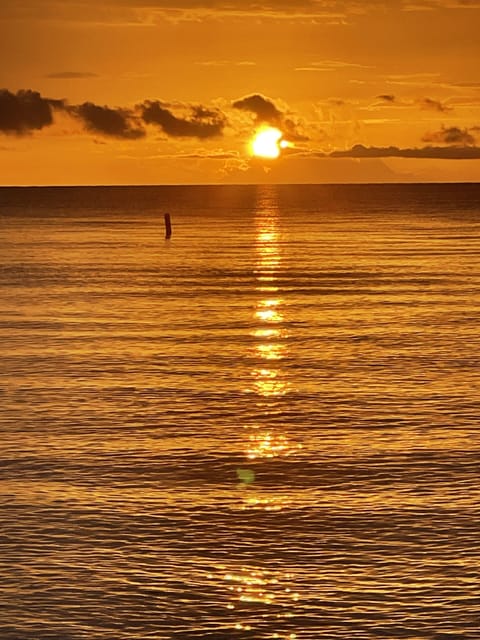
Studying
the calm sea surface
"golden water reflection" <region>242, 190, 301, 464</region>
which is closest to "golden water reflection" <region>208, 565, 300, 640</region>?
the calm sea surface

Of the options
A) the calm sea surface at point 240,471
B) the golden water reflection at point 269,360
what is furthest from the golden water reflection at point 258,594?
the golden water reflection at point 269,360

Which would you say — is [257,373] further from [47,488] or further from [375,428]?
[47,488]

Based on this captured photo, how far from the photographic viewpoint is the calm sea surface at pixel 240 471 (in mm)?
20344

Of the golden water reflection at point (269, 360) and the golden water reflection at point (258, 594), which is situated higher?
the golden water reflection at point (258, 594)

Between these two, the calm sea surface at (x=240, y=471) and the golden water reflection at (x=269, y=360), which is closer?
the calm sea surface at (x=240, y=471)

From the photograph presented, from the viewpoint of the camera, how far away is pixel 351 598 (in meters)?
20.5

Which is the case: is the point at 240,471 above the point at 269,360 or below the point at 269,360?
above

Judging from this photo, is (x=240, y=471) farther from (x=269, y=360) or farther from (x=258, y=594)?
(x=269, y=360)

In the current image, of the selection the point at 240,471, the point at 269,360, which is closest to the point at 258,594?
the point at 240,471

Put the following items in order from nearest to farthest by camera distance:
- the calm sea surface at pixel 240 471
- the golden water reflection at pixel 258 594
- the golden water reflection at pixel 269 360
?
the golden water reflection at pixel 258 594, the calm sea surface at pixel 240 471, the golden water reflection at pixel 269 360

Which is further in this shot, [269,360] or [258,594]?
Answer: [269,360]

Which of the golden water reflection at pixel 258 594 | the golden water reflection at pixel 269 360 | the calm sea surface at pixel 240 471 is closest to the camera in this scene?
the golden water reflection at pixel 258 594

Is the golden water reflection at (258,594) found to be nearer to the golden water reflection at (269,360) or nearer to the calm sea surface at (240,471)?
the calm sea surface at (240,471)

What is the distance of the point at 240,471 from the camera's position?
28.8 meters
